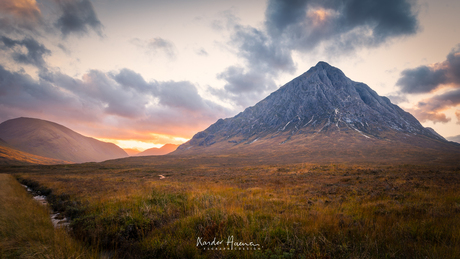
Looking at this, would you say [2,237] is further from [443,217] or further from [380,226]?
[443,217]

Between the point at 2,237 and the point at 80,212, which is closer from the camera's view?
the point at 2,237

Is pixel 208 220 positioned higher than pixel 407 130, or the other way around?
pixel 407 130

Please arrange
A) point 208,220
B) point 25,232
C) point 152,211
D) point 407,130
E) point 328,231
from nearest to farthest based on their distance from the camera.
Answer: point 328,231
point 25,232
point 208,220
point 152,211
point 407,130

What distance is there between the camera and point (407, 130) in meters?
169

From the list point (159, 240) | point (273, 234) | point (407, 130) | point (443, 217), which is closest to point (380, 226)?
point (443, 217)

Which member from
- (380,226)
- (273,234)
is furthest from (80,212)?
(380,226)

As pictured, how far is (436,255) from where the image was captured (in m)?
3.49

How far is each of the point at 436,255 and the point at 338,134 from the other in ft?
584

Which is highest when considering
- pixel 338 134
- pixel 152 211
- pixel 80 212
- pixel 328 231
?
pixel 338 134

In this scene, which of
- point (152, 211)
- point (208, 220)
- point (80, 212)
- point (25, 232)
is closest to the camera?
point (25, 232)

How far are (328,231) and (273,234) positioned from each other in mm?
1613

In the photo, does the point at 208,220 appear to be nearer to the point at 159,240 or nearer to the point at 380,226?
the point at 159,240

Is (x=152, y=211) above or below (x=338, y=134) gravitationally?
below

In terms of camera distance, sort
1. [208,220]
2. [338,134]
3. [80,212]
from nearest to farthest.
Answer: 1. [208,220]
2. [80,212]
3. [338,134]
